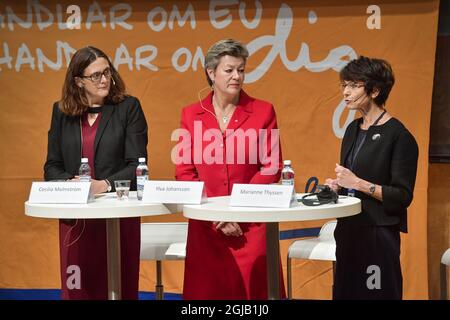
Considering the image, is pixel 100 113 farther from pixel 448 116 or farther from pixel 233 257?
pixel 448 116

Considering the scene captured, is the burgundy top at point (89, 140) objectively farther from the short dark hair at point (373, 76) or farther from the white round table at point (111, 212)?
the short dark hair at point (373, 76)

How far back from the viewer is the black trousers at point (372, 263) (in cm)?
405

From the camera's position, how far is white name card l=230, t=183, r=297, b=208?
139 inches

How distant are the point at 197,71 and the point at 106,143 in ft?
5.51

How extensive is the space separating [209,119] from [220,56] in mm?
344

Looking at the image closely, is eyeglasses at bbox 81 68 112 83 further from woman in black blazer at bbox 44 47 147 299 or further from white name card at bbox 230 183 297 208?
white name card at bbox 230 183 297 208

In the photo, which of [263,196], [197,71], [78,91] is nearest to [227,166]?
[263,196]

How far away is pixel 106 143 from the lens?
175 inches

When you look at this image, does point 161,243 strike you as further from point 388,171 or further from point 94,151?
point 388,171

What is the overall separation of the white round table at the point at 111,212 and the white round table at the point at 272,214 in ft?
0.63

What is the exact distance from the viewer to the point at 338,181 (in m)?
4.08

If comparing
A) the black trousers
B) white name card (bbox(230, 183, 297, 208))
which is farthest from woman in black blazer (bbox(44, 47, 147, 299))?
the black trousers

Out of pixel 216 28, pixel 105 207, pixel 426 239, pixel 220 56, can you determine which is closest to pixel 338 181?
pixel 220 56

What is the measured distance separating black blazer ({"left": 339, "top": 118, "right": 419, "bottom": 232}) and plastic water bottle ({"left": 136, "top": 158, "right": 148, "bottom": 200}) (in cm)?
108
